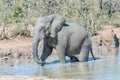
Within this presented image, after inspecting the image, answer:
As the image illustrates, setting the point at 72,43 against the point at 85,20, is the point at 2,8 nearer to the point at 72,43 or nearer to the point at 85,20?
the point at 85,20

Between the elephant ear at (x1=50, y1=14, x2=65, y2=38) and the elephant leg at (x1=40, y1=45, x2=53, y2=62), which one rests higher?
the elephant ear at (x1=50, y1=14, x2=65, y2=38)

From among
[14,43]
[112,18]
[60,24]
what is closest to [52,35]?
[60,24]

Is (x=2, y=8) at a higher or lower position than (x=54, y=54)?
higher

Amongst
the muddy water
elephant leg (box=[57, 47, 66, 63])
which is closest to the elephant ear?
elephant leg (box=[57, 47, 66, 63])

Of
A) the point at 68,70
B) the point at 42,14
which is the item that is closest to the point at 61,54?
the point at 68,70

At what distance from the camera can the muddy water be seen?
434 inches

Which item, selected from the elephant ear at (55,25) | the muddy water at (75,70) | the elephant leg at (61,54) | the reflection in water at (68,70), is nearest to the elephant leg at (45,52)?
the muddy water at (75,70)

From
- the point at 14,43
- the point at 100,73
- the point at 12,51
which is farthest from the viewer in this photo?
the point at 14,43

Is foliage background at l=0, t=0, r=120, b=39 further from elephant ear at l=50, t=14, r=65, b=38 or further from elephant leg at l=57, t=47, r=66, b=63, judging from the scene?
elephant leg at l=57, t=47, r=66, b=63

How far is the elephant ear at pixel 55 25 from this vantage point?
46.5 ft

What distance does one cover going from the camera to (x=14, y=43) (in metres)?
19.5

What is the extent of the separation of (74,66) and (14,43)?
6.43 metres

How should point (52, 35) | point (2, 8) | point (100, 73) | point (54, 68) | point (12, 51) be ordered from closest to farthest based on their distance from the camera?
1. point (100, 73)
2. point (54, 68)
3. point (52, 35)
4. point (12, 51)
5. point (2, 8)

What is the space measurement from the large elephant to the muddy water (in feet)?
1.18
